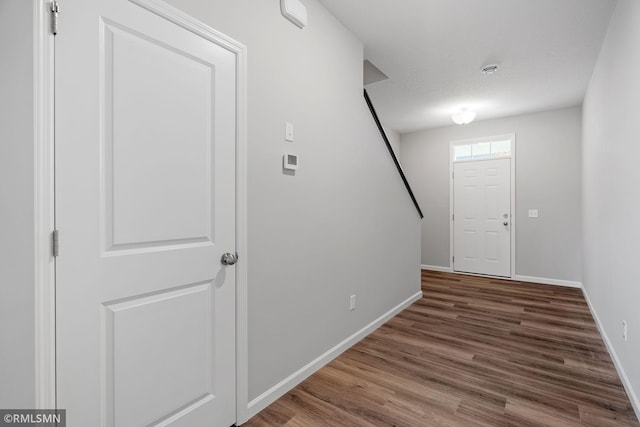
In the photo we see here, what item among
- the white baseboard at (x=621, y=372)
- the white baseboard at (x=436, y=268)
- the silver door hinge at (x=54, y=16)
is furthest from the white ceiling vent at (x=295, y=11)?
the white baseboard at (x=436, y=268)

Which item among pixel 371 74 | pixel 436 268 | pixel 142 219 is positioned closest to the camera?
pixel 142 219

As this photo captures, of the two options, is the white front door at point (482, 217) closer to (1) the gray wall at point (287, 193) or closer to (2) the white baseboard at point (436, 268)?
(2) the white baseboard at point (436, 268)

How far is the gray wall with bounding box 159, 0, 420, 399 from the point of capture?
5.95 ft

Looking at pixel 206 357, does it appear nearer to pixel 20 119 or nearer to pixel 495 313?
pixel 20 119

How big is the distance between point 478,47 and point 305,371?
309 centimetres

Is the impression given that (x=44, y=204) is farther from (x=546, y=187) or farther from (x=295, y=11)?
(x=546, y=187)

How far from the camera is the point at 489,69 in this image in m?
3.37

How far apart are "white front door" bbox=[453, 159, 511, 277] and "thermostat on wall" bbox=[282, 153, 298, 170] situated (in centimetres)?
447

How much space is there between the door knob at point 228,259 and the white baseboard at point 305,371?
2.65 feet

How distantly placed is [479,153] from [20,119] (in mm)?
5831

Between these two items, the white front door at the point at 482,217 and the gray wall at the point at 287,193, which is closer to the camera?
the gray wall at the point at 287,193

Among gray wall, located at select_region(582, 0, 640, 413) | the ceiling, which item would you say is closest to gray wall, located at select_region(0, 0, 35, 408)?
the ceiling

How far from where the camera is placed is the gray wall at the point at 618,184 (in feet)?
6.07

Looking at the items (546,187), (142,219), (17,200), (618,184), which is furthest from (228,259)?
(546,187)
